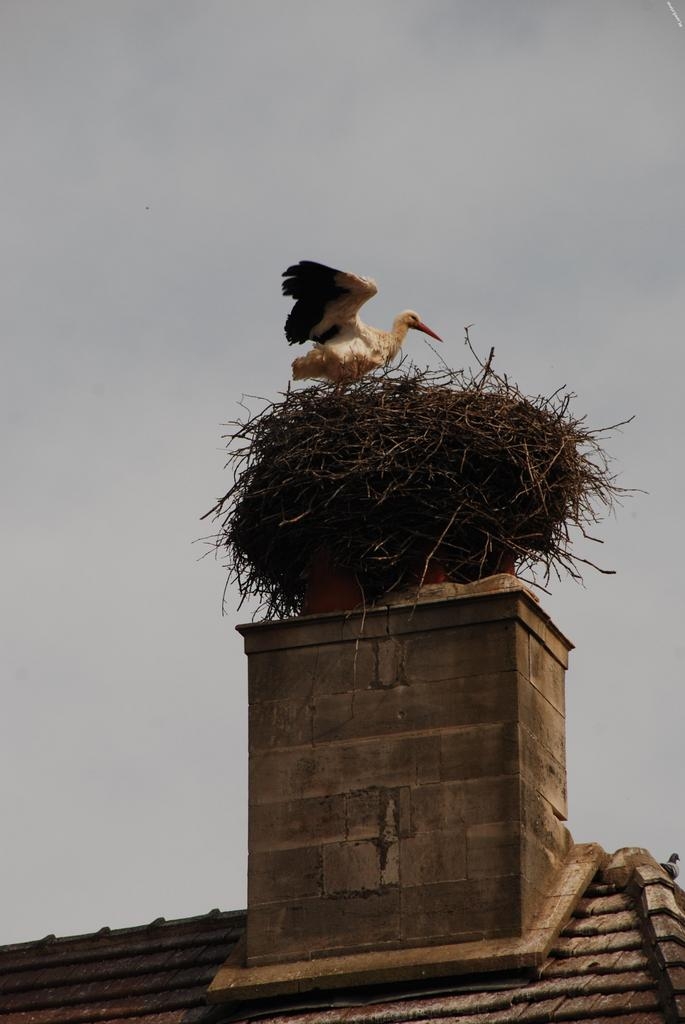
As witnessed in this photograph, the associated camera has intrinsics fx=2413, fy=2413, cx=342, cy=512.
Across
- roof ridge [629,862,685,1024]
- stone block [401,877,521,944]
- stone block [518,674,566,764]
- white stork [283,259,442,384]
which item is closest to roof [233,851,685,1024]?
roof ridge [629,862,685,1024]

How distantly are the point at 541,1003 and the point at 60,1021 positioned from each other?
283cm

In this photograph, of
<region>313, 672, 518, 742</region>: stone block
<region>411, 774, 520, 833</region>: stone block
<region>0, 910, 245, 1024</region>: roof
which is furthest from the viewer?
<region>0, 910, 245, 1024</region>: roof

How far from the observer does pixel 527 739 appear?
11.5 metres

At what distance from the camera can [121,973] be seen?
12.5 metres

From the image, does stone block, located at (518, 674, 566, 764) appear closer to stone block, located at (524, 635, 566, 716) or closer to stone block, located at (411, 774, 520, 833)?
stone block, located at (524, 635, 566, 716)

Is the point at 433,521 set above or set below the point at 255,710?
above

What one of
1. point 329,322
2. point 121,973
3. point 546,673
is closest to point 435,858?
point 546,673

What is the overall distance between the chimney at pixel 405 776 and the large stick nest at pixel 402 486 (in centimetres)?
53

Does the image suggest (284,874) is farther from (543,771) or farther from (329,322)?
(329,322)

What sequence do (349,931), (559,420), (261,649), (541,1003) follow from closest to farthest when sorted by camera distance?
1. (541,1003)
2. (349,931)
3. (261,649)
4. (559,420)

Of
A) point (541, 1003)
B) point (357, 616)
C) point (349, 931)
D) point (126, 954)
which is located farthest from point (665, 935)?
point (126, 954)

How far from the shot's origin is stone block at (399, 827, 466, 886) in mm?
11234

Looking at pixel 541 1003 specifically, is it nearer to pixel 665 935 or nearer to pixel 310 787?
pixel 665 935

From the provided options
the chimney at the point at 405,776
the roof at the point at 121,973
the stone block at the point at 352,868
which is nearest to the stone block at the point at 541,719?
the chimney at the point at 405,776
